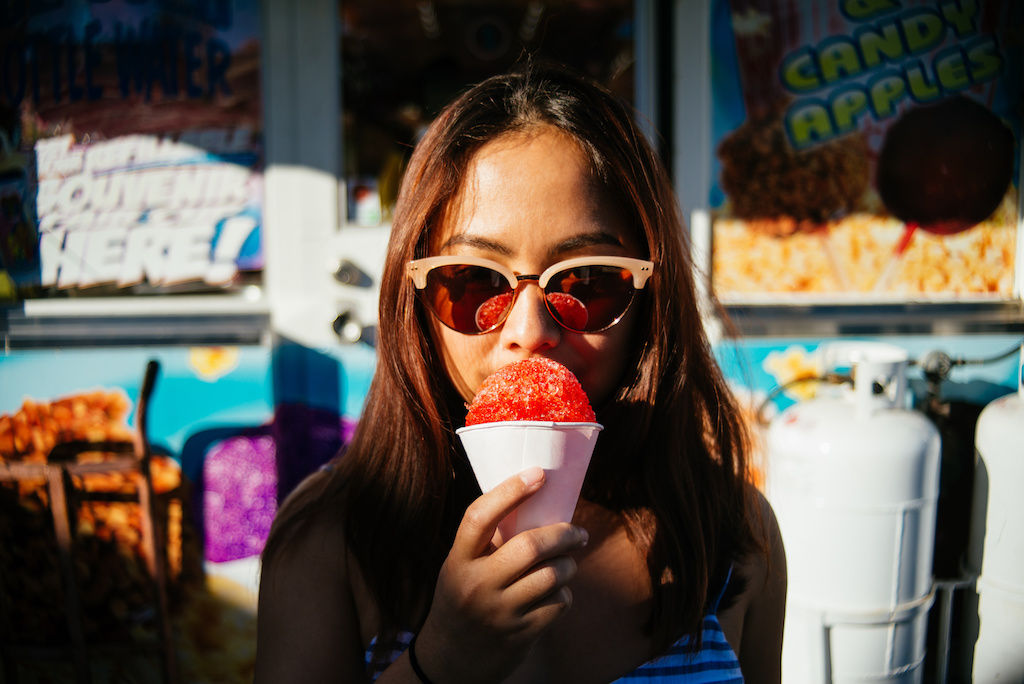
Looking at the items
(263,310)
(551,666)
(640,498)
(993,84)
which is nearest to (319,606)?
(551,666)

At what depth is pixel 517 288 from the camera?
41.9 inches

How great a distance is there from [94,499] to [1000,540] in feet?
13.3

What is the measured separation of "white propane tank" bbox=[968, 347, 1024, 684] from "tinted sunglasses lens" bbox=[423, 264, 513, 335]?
2.62 meters

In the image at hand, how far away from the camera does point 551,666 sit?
115cm

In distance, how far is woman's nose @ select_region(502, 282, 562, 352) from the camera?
1052 mm

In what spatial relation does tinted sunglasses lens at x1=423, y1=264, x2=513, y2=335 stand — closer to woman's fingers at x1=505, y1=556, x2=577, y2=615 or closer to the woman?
the woman

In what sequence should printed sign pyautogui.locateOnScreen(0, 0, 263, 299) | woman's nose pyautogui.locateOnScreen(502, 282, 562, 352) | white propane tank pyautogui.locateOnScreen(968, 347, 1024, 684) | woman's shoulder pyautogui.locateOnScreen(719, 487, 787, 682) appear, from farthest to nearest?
printed sign pyautogui.locateOnScreen(0, 0, 263, 299), white propane tank pyautogui.locateOnScreen(968, 347, 1024, 684), woman's shoulder pyautogui.locateOnScreen(719, 487, 787, 682), woman's nose pyautogui.locateOnScreen(502, 282, 562, 352)

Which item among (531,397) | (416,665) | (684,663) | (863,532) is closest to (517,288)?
(531,397)

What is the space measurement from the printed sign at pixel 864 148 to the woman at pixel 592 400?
6.57ft

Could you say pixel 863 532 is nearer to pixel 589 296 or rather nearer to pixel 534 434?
pixel 589 296

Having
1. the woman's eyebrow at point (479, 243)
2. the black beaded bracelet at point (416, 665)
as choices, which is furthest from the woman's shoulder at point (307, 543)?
the woman's eyebrow at point (479, 243)

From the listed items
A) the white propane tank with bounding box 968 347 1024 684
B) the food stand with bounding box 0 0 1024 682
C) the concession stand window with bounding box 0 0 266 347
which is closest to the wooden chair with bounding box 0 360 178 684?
the food stand with bounding box 0 0 1024 682

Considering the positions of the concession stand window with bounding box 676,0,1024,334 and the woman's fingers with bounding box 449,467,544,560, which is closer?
the woman's fingers with bounding box 449,467,544,560

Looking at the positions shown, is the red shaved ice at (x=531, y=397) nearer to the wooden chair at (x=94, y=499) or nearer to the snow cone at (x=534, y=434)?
the snow cone at (x=534, y=434)
